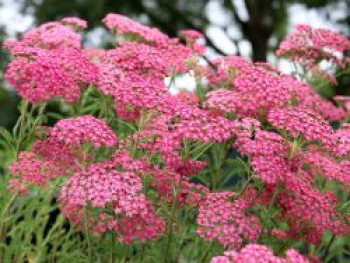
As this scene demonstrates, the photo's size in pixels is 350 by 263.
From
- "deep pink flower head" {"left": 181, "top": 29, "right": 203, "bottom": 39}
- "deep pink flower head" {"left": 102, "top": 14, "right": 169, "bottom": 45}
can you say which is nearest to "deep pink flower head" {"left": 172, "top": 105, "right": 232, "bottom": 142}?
"deep pink flower head" {"left": 102, "top": 14, "right": 169, "bottom": 45}

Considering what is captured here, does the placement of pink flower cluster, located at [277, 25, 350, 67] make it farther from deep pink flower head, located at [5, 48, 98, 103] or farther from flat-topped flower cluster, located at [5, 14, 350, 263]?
deep pink flower head, located at [5, 48, 98, 103]

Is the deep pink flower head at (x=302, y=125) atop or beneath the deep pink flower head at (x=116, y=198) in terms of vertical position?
atop

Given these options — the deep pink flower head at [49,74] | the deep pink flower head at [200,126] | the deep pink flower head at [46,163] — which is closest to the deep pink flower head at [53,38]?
the deep pink flower head at [49,74]

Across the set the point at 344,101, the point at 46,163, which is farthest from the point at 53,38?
the point at 344,101

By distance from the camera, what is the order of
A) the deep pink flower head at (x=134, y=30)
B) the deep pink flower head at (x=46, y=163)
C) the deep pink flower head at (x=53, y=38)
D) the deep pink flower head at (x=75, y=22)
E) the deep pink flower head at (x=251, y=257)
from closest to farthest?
1. the deep pink flower head at (x=251, y=257)
2. the deep pink flower head at (x=46, y=163)
3. the deep pink flower head at (x=53, y=38)
4. the deep pink flower head at (x=134, y=30)
5. the deep pink flower head at (x=75, y=22)

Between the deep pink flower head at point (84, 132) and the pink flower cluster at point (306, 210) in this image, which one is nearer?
the deep pink flower head at point (84, 132)

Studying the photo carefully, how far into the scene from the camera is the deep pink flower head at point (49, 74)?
2838 mm

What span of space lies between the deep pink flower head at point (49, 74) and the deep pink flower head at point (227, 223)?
0.79 meters

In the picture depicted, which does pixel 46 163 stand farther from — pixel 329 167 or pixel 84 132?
pixel 329 167

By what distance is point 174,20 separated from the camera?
1033 cm

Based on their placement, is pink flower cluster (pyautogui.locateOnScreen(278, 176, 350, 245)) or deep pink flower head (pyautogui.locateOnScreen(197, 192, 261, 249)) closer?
deep pink flower head (pyautogui.locateOnScreen(197, 192, 261, 249))

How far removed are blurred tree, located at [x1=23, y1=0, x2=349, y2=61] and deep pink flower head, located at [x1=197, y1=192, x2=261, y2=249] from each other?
6.00 m

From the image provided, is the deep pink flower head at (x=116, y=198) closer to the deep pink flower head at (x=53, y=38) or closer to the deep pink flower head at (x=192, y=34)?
the deep pink flower head at (x=53, y=38)

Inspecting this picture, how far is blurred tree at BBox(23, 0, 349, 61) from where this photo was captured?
30.5ft
